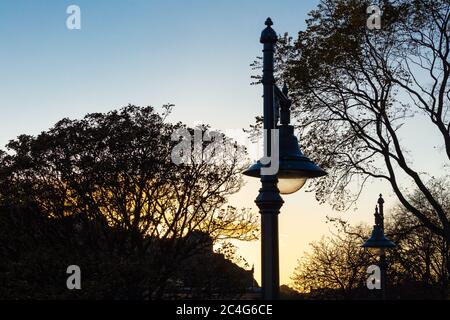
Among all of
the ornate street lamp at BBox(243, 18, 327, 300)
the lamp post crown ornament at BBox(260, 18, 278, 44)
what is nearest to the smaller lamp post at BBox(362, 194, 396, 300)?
the ornate street lamp at BBox(243, 18, 327, 300)

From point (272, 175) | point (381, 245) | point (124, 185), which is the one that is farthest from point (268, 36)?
point (124, 185)

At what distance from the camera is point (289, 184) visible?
26.5 ft

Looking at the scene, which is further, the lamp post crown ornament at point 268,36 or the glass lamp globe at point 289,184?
the lamp post crown ornament at point 268,36

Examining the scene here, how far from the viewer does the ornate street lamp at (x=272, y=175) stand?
24.9 feet

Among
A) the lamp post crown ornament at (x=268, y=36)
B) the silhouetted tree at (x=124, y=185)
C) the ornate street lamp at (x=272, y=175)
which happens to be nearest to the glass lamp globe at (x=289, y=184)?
the ornate street lamp at (x=272, y=175)

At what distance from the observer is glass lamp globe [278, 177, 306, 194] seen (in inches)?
316

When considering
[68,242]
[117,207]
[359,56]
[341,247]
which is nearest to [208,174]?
[117,207]

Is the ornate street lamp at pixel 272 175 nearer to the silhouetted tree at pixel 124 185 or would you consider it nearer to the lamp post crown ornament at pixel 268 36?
the lamp post crown ornament at pixel 268 36

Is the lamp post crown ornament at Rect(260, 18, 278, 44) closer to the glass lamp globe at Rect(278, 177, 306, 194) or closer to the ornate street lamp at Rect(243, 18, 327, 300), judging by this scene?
the ornate street lamp at Rect(243, 18, 327, 300)

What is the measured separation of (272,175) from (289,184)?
0.90 feet
